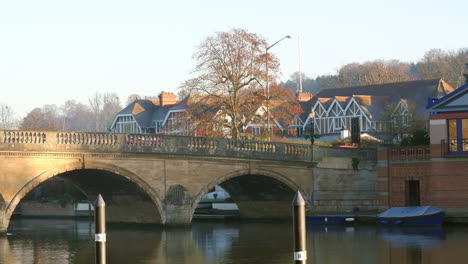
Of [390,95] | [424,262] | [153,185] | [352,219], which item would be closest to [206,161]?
[153,185]

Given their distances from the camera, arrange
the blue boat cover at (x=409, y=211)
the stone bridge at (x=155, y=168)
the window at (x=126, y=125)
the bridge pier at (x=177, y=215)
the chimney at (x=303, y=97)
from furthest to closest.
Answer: the window at (x=126, y=125)
the chimney at (x=303, y=97)
the bridge pier at (x=177, y=215)
the blue boat cover at (x=409, y=211)
the stone bridge at (x=155, y=168)

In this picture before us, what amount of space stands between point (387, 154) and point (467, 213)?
21.6ft

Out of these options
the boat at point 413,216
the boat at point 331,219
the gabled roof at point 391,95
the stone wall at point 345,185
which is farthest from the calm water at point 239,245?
the gabled roof at point 391,95

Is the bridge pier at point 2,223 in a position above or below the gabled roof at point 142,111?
below

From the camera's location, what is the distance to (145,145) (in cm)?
4428

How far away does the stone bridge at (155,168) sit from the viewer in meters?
40.0

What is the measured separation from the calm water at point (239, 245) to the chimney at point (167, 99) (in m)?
63.1

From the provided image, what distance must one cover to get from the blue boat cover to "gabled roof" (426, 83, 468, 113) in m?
5.60

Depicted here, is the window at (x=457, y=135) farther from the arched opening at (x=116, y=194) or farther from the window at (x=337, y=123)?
the window at (x=337, y=123)

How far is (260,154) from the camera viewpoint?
48.4 meters

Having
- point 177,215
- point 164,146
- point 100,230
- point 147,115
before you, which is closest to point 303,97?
point 147,115

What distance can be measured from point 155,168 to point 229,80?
51.5 ft

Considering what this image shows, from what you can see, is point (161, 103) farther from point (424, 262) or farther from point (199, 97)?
point (424, 262)

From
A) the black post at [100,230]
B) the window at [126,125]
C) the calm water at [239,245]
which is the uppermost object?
the window at [126,125]
